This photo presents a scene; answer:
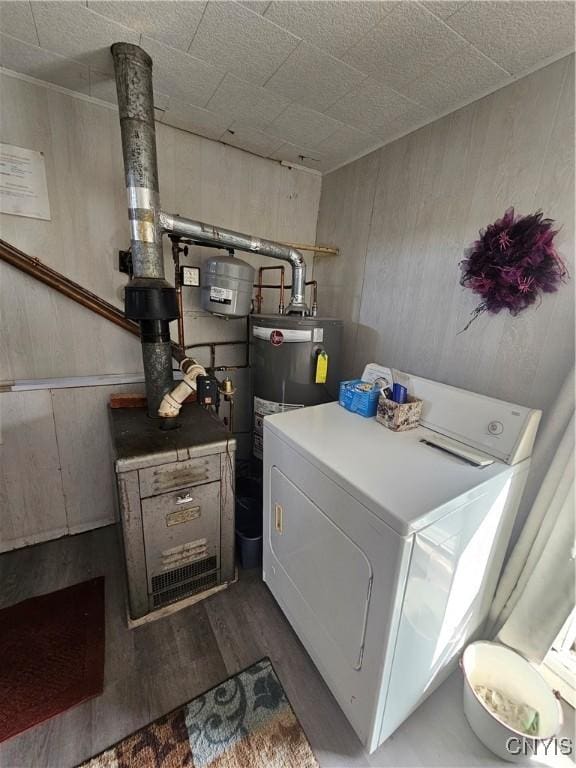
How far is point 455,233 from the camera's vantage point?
1479 mm

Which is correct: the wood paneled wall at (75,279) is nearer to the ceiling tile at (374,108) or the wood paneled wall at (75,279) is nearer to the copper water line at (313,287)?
the copper water line at (313,287)

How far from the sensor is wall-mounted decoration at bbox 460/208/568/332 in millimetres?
1165

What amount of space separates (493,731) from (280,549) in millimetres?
914

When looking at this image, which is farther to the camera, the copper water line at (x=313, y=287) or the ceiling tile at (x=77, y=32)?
the copper water line at (x=313, y=287)

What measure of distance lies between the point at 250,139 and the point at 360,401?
5.53ft

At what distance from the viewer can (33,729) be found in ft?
3.53

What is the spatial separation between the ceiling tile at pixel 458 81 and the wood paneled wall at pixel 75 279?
3.36 ft

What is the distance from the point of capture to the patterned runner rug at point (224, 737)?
1.01 m

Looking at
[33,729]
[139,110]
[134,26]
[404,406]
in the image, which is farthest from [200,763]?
[134,26]

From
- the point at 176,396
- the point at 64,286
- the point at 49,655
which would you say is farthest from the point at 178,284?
the point at 49,655

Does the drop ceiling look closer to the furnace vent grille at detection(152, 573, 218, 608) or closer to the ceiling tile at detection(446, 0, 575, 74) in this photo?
the ceiling tile at detection(446, 0, 575, 74)

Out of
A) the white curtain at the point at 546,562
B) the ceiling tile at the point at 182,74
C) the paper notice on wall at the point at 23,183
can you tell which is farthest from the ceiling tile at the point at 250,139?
the white curtain at the point at 546,562

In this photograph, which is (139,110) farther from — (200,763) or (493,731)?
(493,731)

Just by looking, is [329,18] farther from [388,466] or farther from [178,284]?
[388,466]
